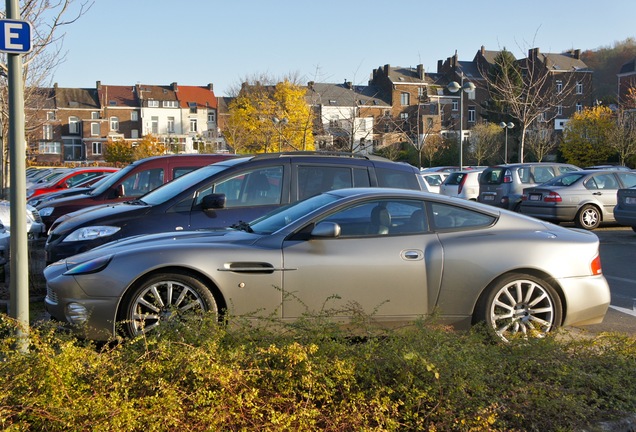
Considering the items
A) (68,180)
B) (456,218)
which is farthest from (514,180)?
(68,180)

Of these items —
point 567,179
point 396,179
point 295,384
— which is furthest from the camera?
point 567,179

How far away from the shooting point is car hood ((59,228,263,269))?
5648 mm

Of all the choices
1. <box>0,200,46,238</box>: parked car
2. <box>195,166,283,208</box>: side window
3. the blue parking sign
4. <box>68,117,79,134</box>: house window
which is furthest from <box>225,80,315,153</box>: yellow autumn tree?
<box>68,117,79,134</box>: house window

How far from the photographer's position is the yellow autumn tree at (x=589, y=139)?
4569 cm

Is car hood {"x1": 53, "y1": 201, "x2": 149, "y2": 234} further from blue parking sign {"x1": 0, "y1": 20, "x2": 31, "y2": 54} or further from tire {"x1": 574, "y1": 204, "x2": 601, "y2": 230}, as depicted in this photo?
tire {"x1": 574, "y1": 204, "x2": 601, "y2": 230}

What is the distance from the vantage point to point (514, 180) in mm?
19188

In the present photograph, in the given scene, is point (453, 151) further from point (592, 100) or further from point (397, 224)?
point (397, 224)

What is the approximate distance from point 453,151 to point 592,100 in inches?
1208

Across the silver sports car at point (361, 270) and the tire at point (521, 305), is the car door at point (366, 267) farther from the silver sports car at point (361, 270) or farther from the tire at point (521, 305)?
the tire at point (521, 305)

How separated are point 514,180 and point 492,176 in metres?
0.94

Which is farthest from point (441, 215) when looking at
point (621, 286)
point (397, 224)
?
point (621, 286)

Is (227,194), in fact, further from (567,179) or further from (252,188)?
(567,179)

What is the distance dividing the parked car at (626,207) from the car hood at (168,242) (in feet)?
38.3

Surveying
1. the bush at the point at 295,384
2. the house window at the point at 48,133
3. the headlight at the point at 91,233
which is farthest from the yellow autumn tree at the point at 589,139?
the house window at the point at 48,133
